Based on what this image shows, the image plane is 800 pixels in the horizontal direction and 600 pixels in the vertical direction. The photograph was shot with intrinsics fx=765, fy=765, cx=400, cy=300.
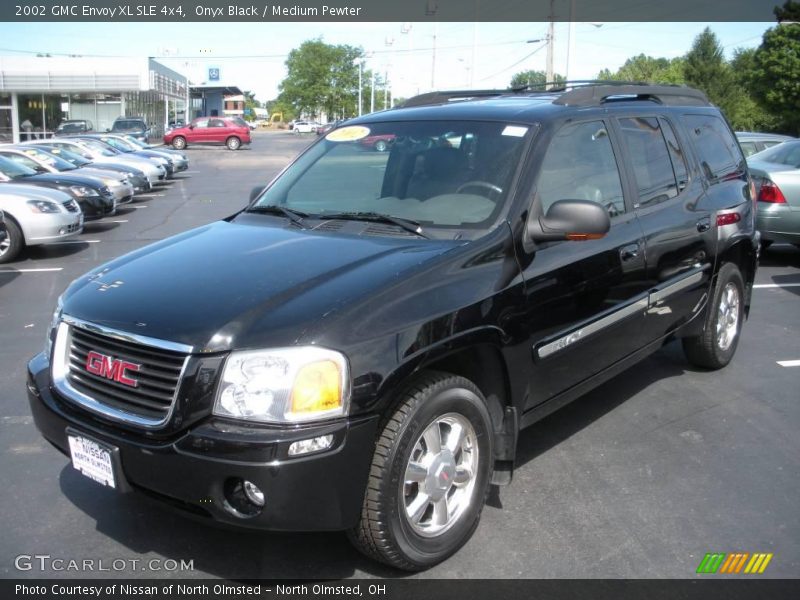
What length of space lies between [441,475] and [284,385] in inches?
34.4

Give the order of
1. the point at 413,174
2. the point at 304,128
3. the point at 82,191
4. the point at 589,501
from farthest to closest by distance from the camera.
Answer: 1. the point at 304,128
2. the point at 82,191
3. the point at 413,174
4. the point at 589,501

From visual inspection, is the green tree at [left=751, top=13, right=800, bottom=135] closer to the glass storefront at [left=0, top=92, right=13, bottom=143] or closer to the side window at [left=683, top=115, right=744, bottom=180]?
the side window at [left=683, top=115, right=744, bottom=180]

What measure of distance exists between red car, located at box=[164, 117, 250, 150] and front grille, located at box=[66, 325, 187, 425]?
45002mm

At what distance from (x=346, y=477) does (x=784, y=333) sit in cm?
571

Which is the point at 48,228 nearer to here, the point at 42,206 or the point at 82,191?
the point at 42,206

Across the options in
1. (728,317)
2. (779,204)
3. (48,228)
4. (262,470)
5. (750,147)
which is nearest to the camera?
(262,470)

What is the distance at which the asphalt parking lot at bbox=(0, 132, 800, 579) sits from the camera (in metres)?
3.32

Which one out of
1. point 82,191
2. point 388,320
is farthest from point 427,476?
point 82,191

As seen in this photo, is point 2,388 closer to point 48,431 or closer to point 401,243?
point 48,431

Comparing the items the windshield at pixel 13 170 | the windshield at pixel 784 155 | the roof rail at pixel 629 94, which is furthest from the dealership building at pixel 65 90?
the roof rail at pixel 629 94

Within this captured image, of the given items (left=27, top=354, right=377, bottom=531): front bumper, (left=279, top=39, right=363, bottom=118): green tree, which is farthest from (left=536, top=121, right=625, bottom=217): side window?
(left=279, top=39, right=363, bottom=118): green tree

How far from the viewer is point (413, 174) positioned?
13.5 feet

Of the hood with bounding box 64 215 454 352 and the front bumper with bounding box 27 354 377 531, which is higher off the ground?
the hood with bounding box 64 215 454 352

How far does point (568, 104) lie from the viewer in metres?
4.27
